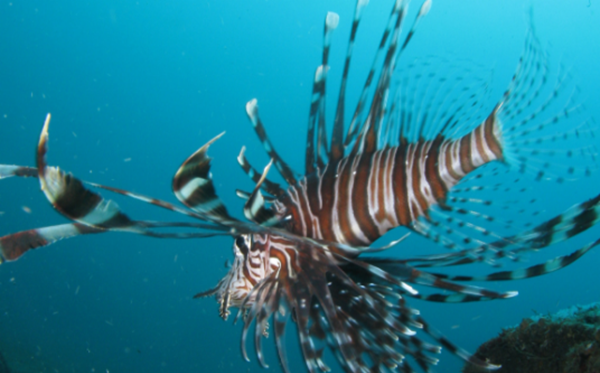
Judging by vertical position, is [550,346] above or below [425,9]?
below

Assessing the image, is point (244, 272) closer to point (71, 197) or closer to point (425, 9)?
point (71, 197)

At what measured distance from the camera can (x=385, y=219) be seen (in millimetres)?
2252

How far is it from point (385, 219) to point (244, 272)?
910mm

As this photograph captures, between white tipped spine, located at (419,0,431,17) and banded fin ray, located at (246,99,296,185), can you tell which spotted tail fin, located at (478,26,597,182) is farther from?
banded fin ray, located at (246,99,296,185)

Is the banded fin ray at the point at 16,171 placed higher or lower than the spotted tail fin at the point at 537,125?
higher

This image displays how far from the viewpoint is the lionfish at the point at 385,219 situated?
6.05 feet

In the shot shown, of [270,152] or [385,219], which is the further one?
[270,152]

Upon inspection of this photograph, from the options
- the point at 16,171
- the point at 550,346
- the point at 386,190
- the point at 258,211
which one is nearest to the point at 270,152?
the point at 386,190

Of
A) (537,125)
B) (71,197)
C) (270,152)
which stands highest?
(270,152)

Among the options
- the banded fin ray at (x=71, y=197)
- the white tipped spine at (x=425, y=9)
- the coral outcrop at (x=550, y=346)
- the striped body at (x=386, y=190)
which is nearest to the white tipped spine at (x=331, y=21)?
the white tipped spine at (x=425, y=9)

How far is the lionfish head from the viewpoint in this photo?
2094 millimetres

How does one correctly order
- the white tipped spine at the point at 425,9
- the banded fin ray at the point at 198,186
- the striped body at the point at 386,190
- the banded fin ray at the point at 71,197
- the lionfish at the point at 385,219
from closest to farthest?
the banded fin ray at the point at 71,197 → the banded fin ray at the point at 198,186 → the lionfish at the point at 385,219 → the striped body at the point at 386,190 → the white tipped spine at the point at 425,9

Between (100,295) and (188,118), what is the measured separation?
20765 millimetres

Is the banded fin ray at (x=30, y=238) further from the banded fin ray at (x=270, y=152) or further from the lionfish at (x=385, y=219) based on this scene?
the banded fin ray at (x=270, y=152)
